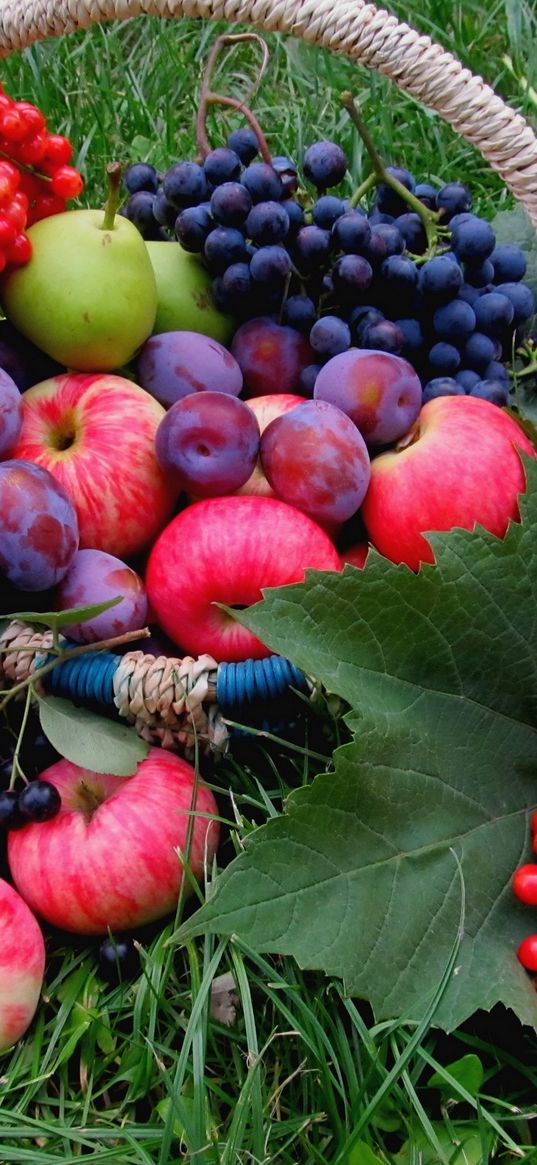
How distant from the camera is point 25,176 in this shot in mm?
1049

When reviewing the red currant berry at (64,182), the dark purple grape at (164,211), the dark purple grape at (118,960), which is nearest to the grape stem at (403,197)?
the dark purple grape at (164,211)

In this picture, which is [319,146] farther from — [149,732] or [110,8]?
[149,732]

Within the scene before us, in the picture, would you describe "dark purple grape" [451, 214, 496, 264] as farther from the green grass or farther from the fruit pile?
the green grass

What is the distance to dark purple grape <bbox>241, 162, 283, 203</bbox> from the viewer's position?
3.34 ft

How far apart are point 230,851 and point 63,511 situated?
0.34 m

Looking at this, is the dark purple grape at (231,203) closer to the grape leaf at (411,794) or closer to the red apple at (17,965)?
the grape leaf at (411,794)

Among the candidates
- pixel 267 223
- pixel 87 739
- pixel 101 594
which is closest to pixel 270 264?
pixel 267 223

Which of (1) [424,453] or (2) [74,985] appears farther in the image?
(1) [424,453]

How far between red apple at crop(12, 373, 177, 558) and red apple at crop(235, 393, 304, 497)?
0.08m

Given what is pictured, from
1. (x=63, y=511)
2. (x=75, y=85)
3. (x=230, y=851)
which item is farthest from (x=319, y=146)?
(x=75, y=85)

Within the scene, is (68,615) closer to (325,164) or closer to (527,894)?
(527,894)

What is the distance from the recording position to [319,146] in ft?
3.51

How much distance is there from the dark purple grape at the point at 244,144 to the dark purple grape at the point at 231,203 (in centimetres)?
13

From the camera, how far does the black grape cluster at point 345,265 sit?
3.34ft
